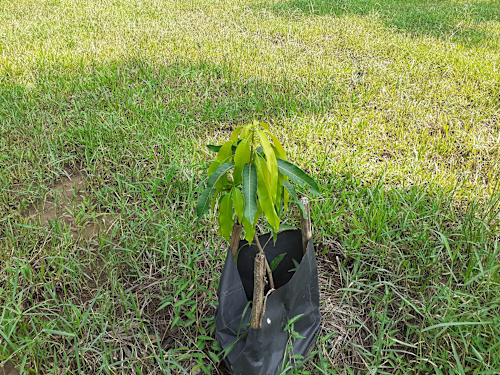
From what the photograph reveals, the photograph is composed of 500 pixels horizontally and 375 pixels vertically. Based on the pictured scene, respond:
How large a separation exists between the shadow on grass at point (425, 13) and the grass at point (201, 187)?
0.83 ft

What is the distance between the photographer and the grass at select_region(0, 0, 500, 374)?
1311mm

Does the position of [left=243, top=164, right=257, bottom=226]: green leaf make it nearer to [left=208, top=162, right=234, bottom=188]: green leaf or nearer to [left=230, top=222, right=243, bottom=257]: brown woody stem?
[left=208, top=162, right=234, bottom=188]: green leaf

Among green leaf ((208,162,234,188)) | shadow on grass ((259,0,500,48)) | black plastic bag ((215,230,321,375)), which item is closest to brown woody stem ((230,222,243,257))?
black plastic bag ((215,230,321,375))

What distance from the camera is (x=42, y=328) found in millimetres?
1333

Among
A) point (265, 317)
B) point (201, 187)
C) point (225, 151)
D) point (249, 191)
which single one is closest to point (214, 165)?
point (225, 151)

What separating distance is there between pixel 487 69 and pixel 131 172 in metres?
3.32

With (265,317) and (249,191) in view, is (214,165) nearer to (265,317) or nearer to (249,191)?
(249,191)

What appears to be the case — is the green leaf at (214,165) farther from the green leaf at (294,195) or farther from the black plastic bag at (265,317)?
the black plastic bag at (265,317)

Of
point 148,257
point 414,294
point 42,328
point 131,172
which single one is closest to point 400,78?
point 414,294

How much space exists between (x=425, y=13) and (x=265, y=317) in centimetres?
591

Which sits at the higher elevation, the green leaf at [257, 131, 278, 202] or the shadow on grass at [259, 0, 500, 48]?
the green leaf at [257, 131, 278, 202]

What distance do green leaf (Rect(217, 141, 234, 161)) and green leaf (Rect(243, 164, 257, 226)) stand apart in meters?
0.11

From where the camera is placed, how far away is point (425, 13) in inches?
211

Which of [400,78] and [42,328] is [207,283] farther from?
[400,78]
